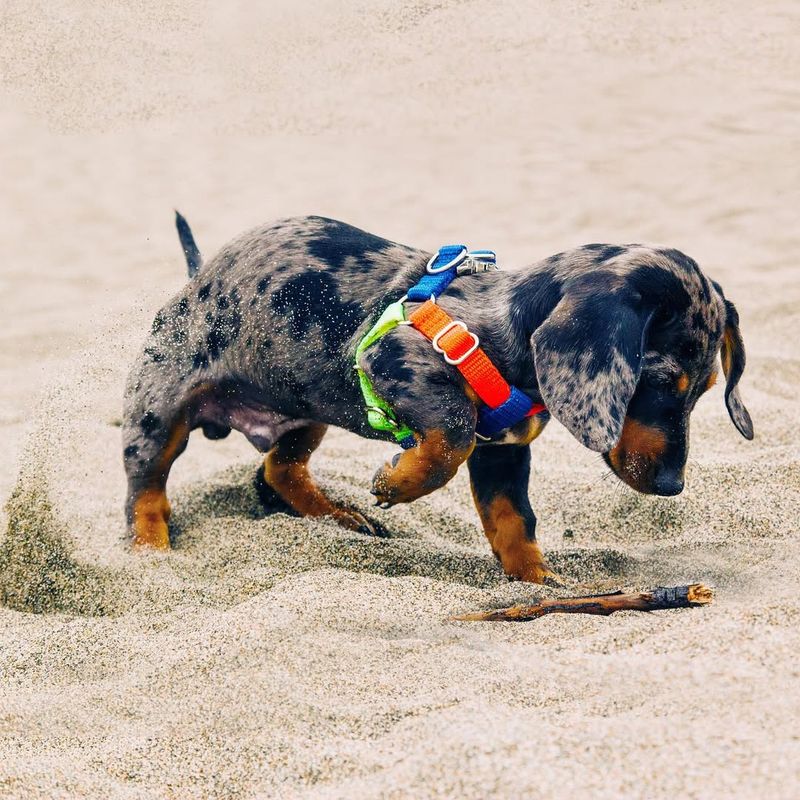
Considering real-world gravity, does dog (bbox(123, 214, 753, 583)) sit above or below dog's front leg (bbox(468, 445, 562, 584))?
above

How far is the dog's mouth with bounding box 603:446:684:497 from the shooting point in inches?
114

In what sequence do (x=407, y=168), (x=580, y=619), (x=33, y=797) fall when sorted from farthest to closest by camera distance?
1. (x=407, y=168)
2. (x=580, y=619)
3. (x=33, y=797)

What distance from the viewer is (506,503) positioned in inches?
132

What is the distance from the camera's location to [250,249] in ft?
11.8

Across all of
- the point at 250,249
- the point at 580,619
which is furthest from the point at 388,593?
the point at 250,249

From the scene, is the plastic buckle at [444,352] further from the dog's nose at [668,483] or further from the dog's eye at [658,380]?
the dog's nose at [668,483]

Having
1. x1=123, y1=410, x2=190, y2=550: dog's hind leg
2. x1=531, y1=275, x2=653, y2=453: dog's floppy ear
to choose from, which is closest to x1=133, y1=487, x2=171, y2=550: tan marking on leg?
x1=123, y1=410, x2=190, y2=550: dog's hind leg

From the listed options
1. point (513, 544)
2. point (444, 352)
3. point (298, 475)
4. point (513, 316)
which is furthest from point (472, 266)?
point (298, 475)

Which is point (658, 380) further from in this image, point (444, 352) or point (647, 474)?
point (444, 352)

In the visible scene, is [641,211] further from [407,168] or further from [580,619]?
[580,619]

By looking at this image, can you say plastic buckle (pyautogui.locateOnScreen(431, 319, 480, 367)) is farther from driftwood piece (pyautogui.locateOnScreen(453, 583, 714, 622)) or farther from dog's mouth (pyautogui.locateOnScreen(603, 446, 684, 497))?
driftwood piece (pyautogui.locateOnScreen(453, 583, 714, 622))

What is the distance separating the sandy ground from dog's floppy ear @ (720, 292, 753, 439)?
0.37 m

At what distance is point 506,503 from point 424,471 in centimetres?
51

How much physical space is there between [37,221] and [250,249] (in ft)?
13.9
